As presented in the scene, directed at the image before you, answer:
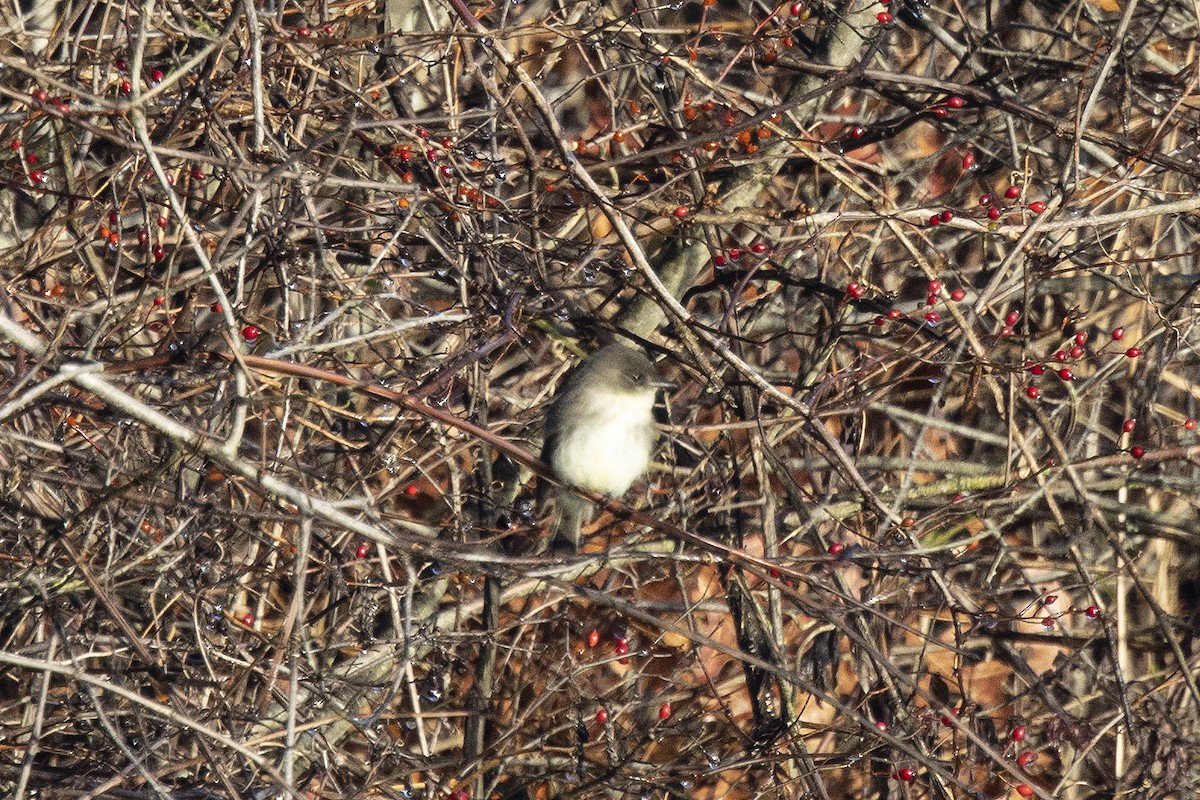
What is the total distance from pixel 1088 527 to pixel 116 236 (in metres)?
3.80

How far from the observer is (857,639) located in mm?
3350

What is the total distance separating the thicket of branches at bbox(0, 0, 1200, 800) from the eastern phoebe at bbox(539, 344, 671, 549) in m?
0.26

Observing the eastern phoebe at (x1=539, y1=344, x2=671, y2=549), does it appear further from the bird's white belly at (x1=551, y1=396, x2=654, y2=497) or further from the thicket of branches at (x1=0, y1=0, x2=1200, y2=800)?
the thicket of branches at (x1=0, y1=0, x2=1200, y2=800)

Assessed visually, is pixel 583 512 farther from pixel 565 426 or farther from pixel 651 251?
pixel 651 251

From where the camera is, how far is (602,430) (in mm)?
5285

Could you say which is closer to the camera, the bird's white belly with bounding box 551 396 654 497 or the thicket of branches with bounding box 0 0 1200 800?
the thicket of branches with bounding box 0 0 1200 800

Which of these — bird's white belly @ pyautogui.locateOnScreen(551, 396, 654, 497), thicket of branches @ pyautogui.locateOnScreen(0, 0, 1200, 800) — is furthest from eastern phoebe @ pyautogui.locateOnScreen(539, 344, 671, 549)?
thicket of branches @ pyautogui.locateOnScreen(0, 0, 1200, 800)

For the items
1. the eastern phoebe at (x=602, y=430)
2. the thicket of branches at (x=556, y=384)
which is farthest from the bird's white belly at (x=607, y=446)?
the thicket of branches at (x=556, y=384)

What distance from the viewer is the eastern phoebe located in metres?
5.27

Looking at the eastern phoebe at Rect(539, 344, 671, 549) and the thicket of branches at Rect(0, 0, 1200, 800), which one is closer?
the thicket of branches at Rect(0, 0, 1200, 800)

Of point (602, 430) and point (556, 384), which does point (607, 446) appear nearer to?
point (602, 430)

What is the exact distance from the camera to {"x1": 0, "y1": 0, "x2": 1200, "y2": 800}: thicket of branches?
4.04 m

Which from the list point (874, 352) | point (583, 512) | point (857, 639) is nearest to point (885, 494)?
point (874, 352)

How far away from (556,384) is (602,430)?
1.21m
